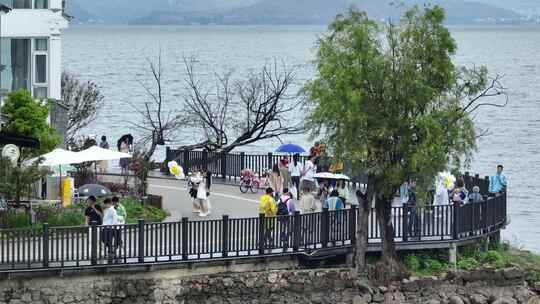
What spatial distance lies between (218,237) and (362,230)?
3.43 metres

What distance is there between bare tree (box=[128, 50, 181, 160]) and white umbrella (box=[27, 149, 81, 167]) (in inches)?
264

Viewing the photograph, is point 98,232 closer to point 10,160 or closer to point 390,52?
point 10,160

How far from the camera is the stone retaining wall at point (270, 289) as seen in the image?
34.7 meters

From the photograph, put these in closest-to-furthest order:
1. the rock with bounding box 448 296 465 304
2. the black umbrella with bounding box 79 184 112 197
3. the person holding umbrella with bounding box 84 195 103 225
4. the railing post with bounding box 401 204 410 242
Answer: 1. the person holding umbrella with bounding box 84 195 103 225
2. the rock with bounding box 448 296 465 304
3. the railing post with bounding box 401 204 410 242
4. the black umbrella with bounding box 79 184 112 197

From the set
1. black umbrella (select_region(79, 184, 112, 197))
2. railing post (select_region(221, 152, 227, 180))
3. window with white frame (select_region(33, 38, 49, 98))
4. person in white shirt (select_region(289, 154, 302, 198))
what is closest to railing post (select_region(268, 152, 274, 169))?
railing post (select_region(221, 152, 227, 180))

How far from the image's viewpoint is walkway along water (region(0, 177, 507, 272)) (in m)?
34.9

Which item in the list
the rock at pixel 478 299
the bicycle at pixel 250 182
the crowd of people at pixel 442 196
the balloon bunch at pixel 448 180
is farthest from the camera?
the bicycle at pixel 250 182

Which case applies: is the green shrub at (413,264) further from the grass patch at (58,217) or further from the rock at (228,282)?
the grass patch at (58,217)

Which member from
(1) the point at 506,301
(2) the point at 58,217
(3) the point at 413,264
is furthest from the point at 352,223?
(2) the point at 58,217

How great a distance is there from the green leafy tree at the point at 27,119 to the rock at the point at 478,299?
11089 mm

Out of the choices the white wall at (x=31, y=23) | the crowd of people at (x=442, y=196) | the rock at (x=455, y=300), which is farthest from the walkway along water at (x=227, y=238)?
the white wall at (x=31, y=23)

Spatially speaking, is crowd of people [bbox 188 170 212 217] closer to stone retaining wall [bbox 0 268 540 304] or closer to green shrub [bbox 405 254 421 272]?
stone retaining wall [bbox 0 268 540 304]

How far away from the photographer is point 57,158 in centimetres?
4025

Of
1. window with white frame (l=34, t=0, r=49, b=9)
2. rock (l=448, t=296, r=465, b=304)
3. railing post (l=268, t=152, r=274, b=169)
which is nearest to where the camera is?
rock (l=448, t=296, r=465, b=304)
